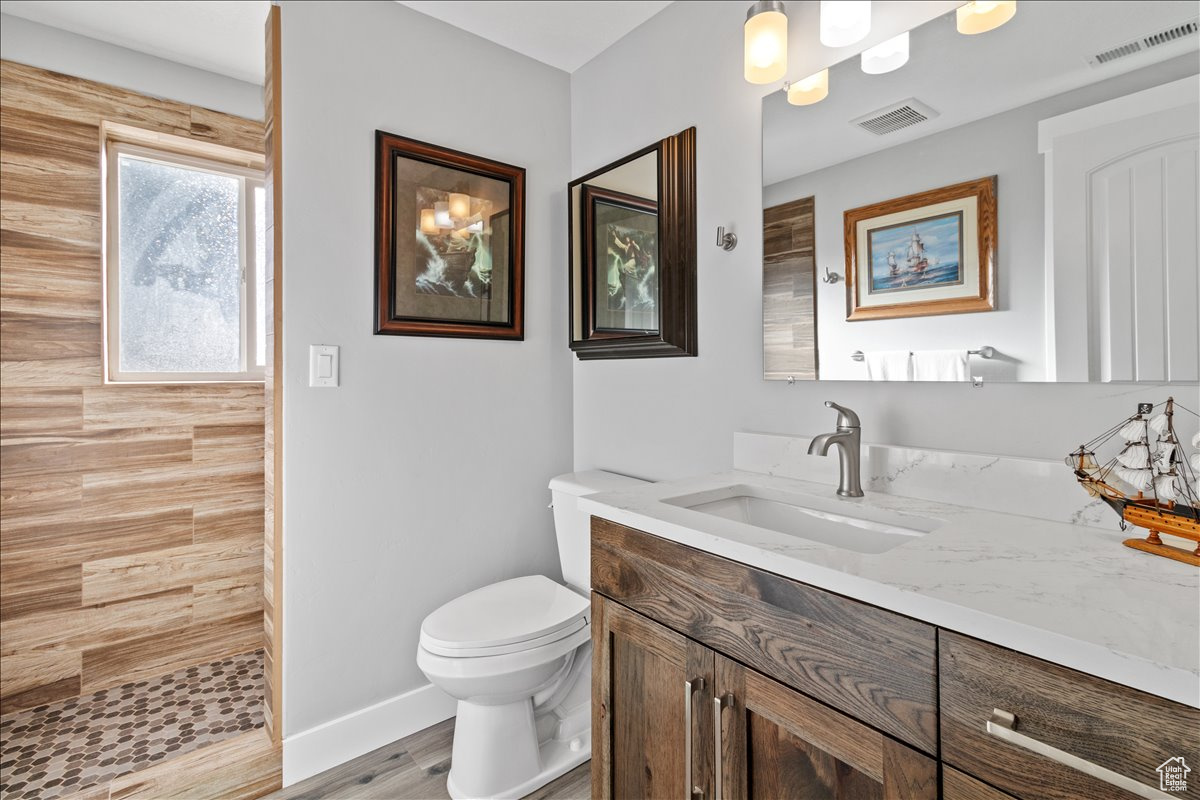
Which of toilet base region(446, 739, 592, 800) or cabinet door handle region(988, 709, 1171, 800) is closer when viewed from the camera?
cabinet door handle region(988, 709, 1171, 800)

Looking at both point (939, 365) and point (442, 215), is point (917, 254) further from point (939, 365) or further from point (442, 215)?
point (442, 215)

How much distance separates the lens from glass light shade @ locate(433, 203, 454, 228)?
184 cm

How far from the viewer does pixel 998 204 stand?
3.60ft

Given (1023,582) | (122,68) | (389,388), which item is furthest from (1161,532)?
(122,68)

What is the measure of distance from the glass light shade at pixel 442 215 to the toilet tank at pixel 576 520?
938 mm

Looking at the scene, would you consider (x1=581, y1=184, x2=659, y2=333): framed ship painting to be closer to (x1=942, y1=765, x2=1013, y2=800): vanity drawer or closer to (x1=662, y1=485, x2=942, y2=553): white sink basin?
(x1=662, y1=485, x2=942, y2=553): white sink basin

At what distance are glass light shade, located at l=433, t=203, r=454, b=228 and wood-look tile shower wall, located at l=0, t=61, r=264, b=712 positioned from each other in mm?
1059

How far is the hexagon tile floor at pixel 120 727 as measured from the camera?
5.16ft

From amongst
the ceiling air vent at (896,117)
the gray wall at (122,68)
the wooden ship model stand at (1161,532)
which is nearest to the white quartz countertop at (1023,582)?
the wooden ship model stand at (1161,532)

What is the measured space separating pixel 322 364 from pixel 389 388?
0.21 m

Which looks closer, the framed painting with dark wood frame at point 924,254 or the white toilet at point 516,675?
the framed painting with dark wood frame at point 924,254

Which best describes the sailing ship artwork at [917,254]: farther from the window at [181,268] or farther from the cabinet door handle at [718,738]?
the window at [181,268]

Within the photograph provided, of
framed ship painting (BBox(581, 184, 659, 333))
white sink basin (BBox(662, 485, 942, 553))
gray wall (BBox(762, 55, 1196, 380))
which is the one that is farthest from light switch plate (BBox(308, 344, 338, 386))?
gray wall (BBox(762, 55, 1196, 380))

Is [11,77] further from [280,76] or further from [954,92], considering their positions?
[954,92]
